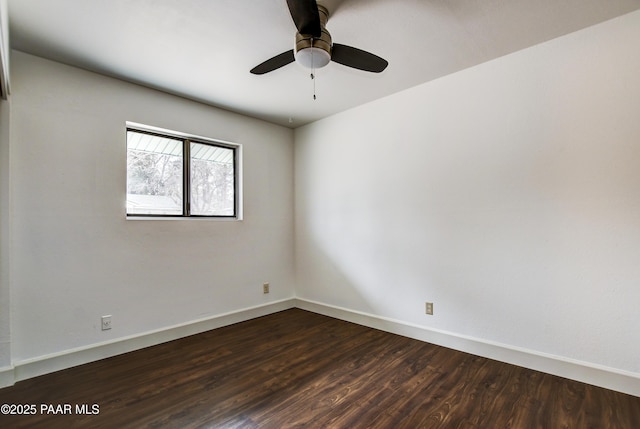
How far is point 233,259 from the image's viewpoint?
3.62m

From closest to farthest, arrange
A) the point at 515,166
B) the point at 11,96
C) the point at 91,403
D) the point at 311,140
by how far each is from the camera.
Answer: the point at 91,403 → the point at 11,96 → the point at 515,166 → the point at 311,140

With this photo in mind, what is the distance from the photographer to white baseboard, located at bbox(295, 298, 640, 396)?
→ 2.05 metres


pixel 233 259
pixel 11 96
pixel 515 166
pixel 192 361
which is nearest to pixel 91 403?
Result: pixel 192 361

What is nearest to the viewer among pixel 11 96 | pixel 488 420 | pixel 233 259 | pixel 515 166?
pixel 488 420

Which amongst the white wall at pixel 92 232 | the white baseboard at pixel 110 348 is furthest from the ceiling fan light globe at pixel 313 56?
the white baseboard at pixel 110 348

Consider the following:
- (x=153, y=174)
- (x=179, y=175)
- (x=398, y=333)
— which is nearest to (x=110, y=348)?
(x=153, y=174)

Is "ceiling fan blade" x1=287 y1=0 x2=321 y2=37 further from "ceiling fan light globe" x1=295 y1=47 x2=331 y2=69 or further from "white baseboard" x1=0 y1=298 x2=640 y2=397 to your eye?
"white baseboard" x1=0 y1=298 x2=640 y2=397

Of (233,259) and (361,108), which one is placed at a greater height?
(361,108)

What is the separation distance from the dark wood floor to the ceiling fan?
7.06 feet

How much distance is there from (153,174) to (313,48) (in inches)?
87.0

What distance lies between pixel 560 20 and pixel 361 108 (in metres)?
1.87

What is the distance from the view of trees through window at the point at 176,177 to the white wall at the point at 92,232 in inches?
6.1

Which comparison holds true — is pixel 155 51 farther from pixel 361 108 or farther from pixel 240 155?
pixel 361 108

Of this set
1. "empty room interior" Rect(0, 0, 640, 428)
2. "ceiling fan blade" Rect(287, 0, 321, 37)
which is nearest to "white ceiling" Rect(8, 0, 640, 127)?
"empty room interior" Rect(0, 0, 640, 428)
